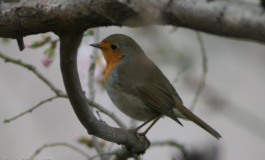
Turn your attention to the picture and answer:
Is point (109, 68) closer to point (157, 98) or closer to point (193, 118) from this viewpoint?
point (157, 98)

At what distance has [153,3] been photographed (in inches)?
73.0

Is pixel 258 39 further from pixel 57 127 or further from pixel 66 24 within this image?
pixel 57 127

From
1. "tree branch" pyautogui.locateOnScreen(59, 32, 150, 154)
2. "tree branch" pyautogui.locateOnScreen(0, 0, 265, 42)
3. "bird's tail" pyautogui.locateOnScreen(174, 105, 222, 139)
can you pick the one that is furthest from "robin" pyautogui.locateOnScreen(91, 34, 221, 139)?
"tree branch" pyautogui.locateOnScreen(0, 0, 265, 42)

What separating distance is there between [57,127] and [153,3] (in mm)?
5268

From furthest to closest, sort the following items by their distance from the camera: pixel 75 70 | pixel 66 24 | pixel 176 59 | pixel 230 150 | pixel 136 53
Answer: pixel 230 150 → pixel 136 53 → pixel 75 70 → pixel 66 24 → pixel 176 59

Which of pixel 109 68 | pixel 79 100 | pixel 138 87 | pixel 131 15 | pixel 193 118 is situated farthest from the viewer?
pixel 109 68

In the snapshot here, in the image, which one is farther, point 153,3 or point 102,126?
point 102,126

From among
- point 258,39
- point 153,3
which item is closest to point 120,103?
point 153,3

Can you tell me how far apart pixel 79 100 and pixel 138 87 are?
149 centimetres

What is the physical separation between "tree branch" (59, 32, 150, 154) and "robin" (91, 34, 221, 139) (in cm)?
62

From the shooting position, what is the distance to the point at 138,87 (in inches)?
166

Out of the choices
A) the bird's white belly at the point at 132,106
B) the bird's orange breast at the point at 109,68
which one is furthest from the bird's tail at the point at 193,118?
the bird's orange breast at the point at 109,68

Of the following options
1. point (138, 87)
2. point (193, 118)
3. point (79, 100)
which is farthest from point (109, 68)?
point (79, 100)

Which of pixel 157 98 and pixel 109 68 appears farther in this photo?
pixel 109 68
